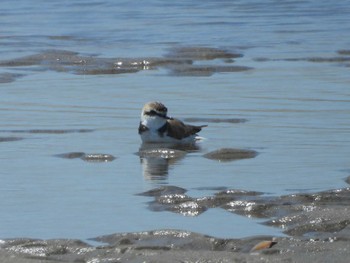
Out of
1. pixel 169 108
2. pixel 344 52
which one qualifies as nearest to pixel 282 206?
pixel 169 108

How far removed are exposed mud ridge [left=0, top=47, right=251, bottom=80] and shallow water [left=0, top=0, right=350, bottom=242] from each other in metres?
0.03

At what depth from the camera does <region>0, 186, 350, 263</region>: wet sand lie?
21.1 feet

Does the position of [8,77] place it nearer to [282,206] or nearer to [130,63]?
[130,63]

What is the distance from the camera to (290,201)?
316 inches

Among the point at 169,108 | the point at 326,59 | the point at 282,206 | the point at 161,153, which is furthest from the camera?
the point at 326,59

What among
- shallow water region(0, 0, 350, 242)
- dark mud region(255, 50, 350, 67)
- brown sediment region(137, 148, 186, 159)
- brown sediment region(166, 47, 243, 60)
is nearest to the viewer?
shallow water region(0, 0, 350, 242)

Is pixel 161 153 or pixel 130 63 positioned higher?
pixel 130 63

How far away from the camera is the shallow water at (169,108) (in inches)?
324

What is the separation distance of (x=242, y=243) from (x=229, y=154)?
3329 mm

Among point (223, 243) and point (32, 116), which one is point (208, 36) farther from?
point (223, 243)

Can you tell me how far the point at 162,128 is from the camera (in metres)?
11.4

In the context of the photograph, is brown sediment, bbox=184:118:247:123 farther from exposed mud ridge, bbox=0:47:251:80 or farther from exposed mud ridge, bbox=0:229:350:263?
exposed mud ridge, bbox=0:229:350:263

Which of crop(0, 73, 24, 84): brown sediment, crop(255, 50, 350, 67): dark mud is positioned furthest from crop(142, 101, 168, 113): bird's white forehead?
crop(255, 50, 350, 67): dark mud

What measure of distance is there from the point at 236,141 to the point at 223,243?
13.3 ft
